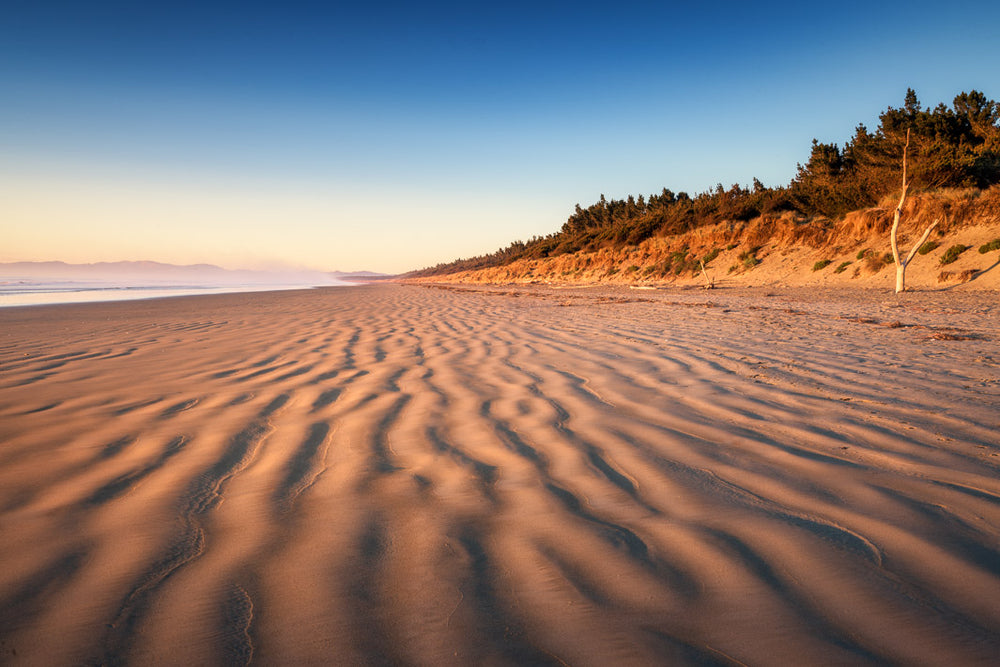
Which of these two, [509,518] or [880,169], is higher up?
[880,169]

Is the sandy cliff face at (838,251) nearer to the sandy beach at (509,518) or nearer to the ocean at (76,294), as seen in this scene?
the sandy beach at (509,518)

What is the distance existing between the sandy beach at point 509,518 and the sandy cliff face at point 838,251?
12.9 m

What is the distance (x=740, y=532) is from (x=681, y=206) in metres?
29.4

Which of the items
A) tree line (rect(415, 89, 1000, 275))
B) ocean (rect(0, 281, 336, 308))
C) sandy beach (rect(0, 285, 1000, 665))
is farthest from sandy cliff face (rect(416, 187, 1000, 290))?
ocean (rect(0, 281, 336, 308))

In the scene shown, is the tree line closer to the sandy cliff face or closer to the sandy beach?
the sandy cliff face

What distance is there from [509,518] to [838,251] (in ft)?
64.3

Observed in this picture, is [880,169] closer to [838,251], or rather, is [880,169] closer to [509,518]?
[838,251]

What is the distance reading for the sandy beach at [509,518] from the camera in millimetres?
1099

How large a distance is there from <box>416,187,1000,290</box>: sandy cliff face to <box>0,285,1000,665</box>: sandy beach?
42.3 feet

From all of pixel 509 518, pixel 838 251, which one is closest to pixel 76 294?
pixel 509 518

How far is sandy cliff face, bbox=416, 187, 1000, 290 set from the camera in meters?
13.4

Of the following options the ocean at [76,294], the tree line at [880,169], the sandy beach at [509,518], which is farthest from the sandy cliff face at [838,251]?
the ocean at [76,294]

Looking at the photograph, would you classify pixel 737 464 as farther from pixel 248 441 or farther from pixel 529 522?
pixel 248 441

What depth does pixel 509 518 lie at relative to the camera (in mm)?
1630
